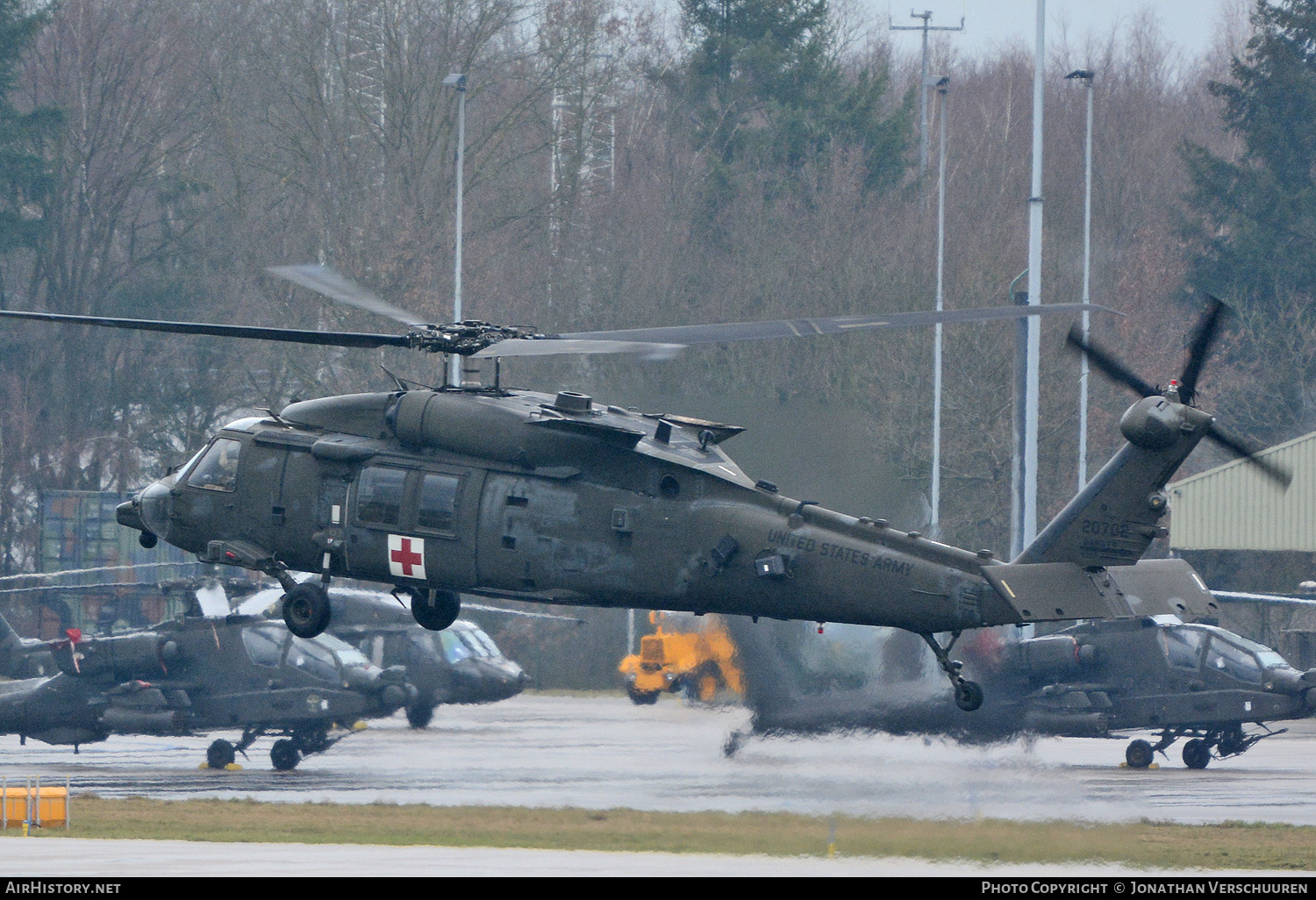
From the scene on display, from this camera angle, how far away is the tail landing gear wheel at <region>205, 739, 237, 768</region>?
30.1 metres

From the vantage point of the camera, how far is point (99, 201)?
55938 mm

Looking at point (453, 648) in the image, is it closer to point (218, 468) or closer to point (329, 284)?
point (218, 468)

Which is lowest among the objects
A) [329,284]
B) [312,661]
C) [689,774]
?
[689,774]

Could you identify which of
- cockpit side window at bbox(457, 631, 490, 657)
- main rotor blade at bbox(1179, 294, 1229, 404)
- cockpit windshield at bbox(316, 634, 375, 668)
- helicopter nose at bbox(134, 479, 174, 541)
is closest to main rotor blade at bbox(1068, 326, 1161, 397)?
main rotor blade at bbox(1179, 294, 1229, 404)

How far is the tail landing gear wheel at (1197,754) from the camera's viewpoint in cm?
2984

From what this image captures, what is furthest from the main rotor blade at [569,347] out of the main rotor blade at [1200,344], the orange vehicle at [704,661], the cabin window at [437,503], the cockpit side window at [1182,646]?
the cockpit side window at [1182,646]

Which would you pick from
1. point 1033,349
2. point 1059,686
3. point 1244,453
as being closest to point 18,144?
point 1033,349

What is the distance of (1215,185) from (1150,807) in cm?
4000

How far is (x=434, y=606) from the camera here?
18.1 metres

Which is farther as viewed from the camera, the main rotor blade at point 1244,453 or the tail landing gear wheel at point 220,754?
the tail landing gear wheel at point 220,754

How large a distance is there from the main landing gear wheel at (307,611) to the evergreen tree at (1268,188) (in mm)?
44194

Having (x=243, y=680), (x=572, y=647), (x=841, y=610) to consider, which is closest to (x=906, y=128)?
(x=572, y=647)

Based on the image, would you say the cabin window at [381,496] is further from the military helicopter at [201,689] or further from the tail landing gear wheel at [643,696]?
the tail landing gear wheel at [643,696]

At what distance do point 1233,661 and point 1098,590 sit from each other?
14.4 metres
